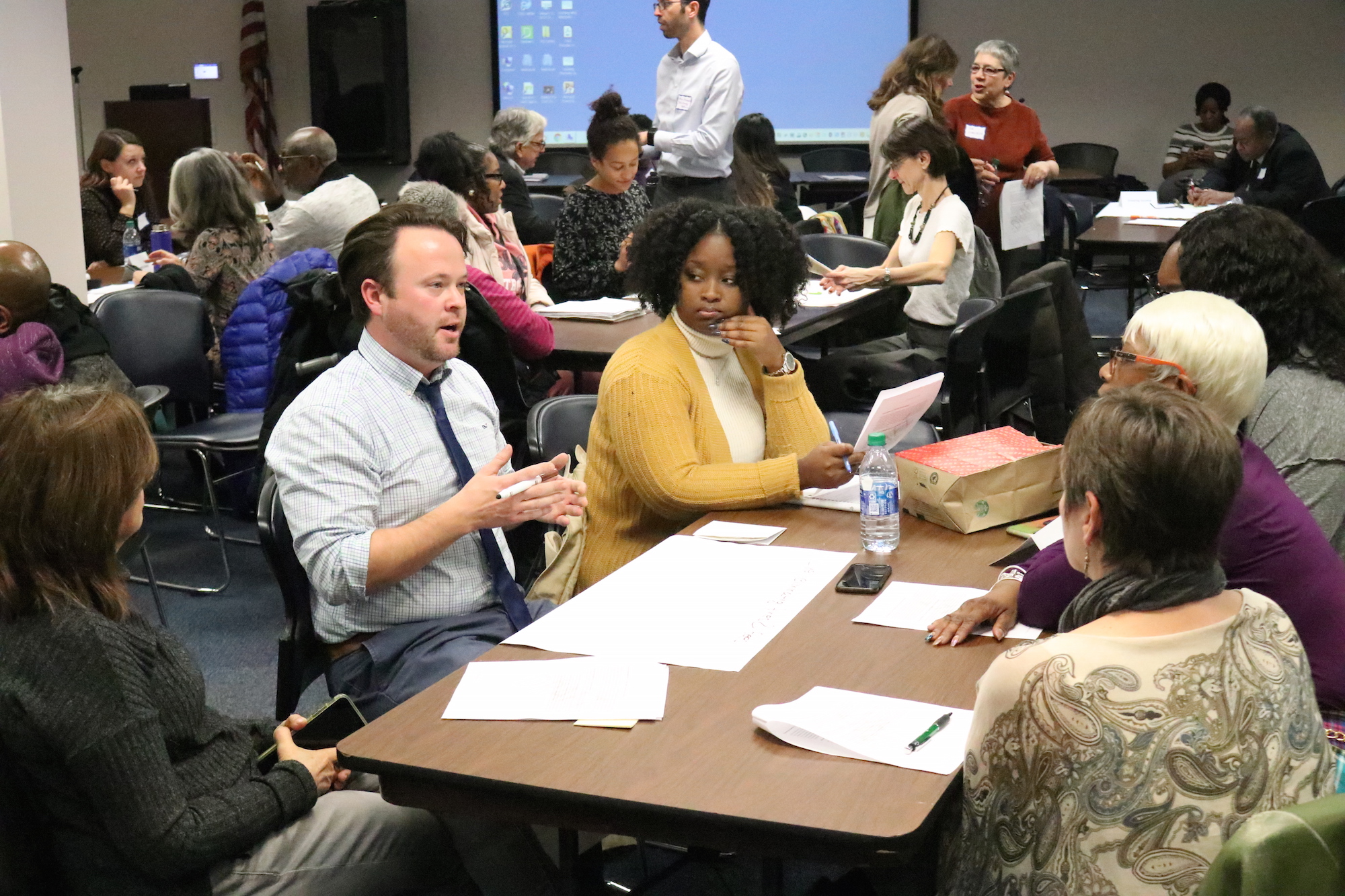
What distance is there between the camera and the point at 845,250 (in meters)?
5.70

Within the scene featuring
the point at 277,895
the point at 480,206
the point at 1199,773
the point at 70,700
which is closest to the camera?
the point at 1199,773

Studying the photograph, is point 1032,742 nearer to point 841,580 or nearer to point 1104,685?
point 1104,685

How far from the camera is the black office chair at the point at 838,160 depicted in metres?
10.4

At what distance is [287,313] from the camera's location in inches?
179

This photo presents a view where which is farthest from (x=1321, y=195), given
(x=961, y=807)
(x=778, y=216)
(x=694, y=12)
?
(x=961, y=807)

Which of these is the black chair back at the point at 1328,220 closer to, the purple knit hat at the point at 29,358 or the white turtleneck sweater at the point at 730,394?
the white turtleneck sweater at the point at 730,394

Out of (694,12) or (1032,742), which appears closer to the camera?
(1032,742)

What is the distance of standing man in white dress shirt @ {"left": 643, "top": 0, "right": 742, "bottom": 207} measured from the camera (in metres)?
5.76

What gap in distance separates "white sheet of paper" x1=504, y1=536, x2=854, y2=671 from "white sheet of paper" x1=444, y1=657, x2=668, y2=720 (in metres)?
0.06

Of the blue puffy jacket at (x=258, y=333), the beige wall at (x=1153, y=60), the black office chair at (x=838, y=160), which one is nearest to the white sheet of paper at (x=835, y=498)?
the blue puffy jacket at (x=258, y=333)

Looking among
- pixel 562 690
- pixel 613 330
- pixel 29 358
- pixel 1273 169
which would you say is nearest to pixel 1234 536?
pixel 562 690

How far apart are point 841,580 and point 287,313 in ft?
9.79

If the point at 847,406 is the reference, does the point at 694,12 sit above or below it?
above

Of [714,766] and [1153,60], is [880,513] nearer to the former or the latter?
[714,766]
